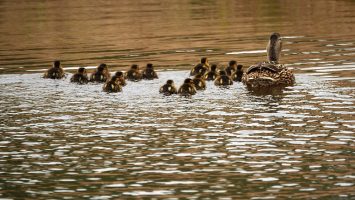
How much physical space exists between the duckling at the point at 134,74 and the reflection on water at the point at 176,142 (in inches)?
28.5

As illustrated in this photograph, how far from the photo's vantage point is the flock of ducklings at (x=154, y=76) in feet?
60.7

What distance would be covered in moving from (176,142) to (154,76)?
19.9 ft

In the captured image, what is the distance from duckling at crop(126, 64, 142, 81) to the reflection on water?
72 centimetres

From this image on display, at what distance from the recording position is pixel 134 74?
2045cm

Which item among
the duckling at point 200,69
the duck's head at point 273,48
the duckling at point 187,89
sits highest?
the duck's head at point 273,48

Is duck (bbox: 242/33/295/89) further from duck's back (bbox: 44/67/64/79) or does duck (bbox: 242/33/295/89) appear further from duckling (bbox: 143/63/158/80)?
duck's back (bbox: 44/67/64/79)

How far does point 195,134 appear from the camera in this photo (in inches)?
588

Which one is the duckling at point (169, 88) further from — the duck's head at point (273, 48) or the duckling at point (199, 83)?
the duck's head at point (273, 48)

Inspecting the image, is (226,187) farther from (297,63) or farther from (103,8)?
(103,8)

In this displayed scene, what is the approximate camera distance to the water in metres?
12.2

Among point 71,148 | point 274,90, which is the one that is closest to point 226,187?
point 71,148

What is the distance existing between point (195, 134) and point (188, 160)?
Result: 161 cm

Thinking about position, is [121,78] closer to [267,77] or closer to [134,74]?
[134,74]

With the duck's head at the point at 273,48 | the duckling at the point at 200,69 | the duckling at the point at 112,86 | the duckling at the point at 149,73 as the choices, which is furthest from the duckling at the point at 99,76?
the duck's head at the point at 273,48
